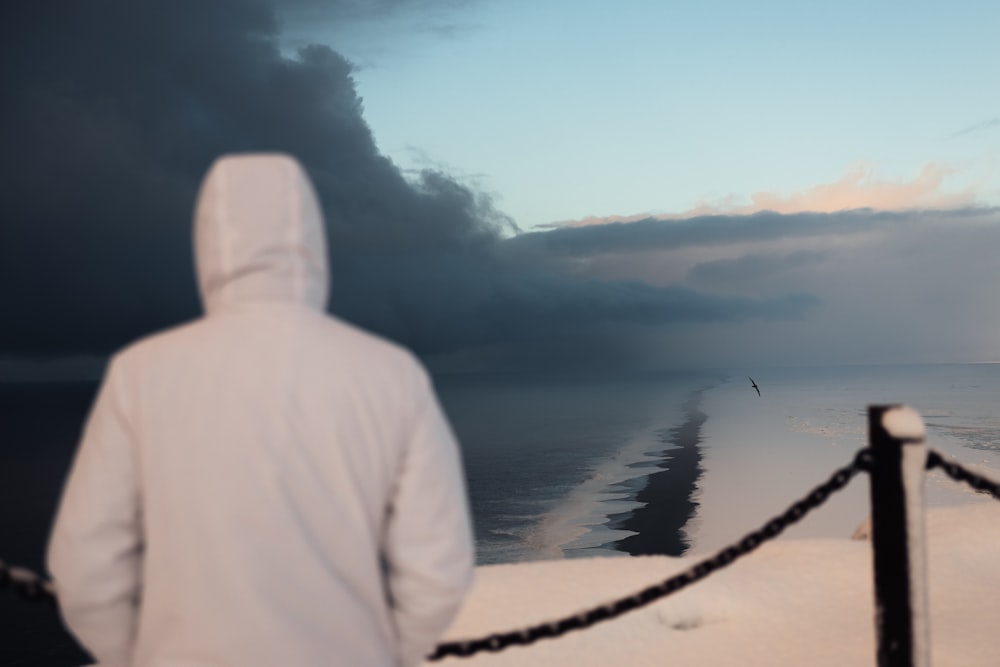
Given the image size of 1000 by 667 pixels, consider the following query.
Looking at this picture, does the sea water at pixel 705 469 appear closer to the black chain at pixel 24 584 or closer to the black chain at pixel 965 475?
the black chain at pixel 965 475

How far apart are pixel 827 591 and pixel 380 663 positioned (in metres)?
4.89

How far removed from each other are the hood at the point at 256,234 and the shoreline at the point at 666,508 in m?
13.7

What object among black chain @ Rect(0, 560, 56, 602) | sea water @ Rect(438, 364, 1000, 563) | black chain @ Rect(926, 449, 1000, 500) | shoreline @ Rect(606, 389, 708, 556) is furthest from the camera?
sea water @ Rect(438, 364, 1000, 563)

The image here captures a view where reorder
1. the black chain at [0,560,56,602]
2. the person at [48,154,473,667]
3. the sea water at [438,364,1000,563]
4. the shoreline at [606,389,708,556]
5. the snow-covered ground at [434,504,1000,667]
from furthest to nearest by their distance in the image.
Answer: the sea water at [438,364,1000,563]
the shoreline at [606,389,708,556]
the snow-covered ground at [434,504,1000,667]
the black chain at [0,560,56,602]
the person at [48,154,473,667]

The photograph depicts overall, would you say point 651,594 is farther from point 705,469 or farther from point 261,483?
point 705,469

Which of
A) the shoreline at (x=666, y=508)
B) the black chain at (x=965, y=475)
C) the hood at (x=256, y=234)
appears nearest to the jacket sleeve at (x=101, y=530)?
the hood at (x=256, y=234)

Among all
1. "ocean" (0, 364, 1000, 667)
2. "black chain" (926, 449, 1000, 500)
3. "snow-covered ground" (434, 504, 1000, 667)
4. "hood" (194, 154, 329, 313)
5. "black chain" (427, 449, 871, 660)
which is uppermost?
"hood" (194, 154, 329, 313)

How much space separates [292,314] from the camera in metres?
1.87

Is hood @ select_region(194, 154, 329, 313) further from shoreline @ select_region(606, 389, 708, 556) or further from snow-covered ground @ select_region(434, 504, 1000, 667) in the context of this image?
shoreline @ select_region(606, 389, 708, 556)

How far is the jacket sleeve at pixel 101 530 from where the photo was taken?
1.82 meters

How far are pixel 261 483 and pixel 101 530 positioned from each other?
0.39 m

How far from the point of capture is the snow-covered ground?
4961 millimetres

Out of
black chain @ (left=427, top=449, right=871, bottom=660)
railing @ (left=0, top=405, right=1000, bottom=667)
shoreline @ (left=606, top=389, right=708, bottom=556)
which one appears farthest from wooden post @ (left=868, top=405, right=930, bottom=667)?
shoreline @ (left=606, top=389, right=708, bottom=556)

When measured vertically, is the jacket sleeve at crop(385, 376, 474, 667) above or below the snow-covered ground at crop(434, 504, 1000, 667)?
above
